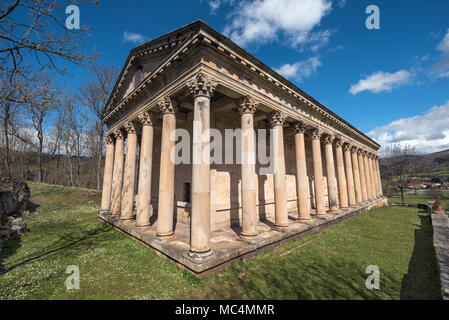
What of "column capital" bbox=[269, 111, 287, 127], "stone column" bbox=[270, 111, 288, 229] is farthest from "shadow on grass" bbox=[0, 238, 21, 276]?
"column capital" bbox=[269, 111, 287, 127]

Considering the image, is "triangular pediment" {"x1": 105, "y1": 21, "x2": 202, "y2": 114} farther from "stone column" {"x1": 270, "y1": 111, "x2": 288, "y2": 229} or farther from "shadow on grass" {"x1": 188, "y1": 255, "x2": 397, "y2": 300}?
"shadow on grass" {"x1": 188, "y1": 255, "x2": 397, "y2": 300}

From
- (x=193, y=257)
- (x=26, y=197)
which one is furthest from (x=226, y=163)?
(x=26, y=197)

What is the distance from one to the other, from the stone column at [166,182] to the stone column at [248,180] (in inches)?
128

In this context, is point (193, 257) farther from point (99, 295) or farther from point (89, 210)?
point (89, 210)

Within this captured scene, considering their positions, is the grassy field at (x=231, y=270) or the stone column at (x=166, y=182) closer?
the grassy field at (x=231, y=270)

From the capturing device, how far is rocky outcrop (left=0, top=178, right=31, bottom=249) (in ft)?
33.0

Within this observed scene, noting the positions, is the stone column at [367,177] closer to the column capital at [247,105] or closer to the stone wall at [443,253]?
the stone wall at [443,253]

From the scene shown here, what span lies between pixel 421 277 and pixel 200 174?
27.1 feet

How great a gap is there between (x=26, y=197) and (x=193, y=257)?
18723 millimetres

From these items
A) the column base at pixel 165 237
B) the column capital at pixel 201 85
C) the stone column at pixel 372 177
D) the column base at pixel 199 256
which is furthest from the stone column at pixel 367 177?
the column base at pixel 165 237

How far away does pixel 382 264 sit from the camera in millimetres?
7270

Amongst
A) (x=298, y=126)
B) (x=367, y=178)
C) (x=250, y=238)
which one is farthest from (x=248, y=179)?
(x=367, y=178)

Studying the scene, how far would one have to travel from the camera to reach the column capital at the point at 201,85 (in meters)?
7.04

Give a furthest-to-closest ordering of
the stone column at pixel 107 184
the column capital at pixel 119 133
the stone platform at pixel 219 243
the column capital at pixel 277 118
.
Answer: the stone column at pixel 107 184 → the column capital at pixel 119 133 → the column capital at pixel 277 118 → the stone platform at pixel 219 243
